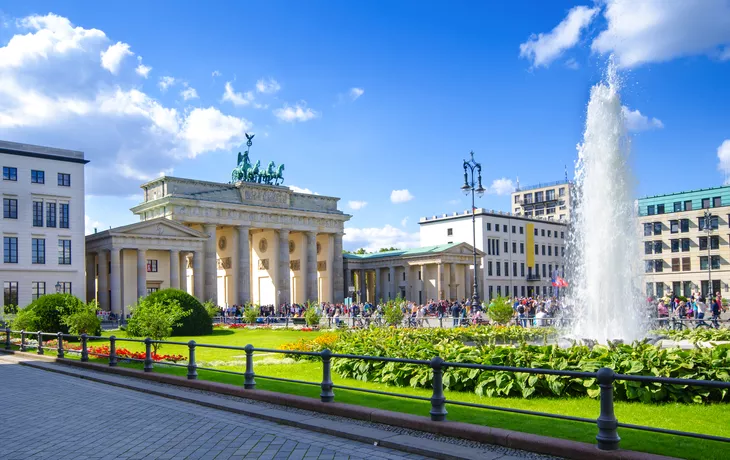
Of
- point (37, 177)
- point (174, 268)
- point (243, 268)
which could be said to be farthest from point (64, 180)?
point (243, 268)

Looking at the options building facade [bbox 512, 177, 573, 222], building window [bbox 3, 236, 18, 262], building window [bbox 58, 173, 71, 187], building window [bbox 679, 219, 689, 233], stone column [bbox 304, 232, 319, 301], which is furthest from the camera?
building facade [bbox 512, 177, 573, 222]

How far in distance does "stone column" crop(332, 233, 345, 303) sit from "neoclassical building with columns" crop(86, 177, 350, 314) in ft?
0.46

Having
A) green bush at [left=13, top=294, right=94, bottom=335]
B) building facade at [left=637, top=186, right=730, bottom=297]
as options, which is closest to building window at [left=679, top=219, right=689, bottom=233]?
building facade at [left=637, top=186, right=730, bottom=297]

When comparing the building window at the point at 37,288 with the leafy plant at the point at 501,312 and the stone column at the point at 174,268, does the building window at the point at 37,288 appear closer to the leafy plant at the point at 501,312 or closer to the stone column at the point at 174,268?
the stone column at the point at 174,268

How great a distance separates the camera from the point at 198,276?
69.8 meters

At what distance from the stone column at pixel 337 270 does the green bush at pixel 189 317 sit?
160ft

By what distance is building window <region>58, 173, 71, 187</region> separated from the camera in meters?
58.7

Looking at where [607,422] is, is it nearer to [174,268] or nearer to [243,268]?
[174,268]

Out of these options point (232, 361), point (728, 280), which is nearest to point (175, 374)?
point (232, 361)

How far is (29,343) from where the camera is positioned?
99.0 ft

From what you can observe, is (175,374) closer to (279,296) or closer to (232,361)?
(232,361)

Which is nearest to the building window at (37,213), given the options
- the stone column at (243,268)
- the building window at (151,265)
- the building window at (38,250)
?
the building window at (38,250)

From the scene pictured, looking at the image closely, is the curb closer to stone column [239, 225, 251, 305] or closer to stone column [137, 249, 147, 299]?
stone column [137, 249, 147, 299]

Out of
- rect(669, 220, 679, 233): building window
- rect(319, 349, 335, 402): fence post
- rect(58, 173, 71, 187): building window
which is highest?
rect(58, 173, 71, 187): building window
